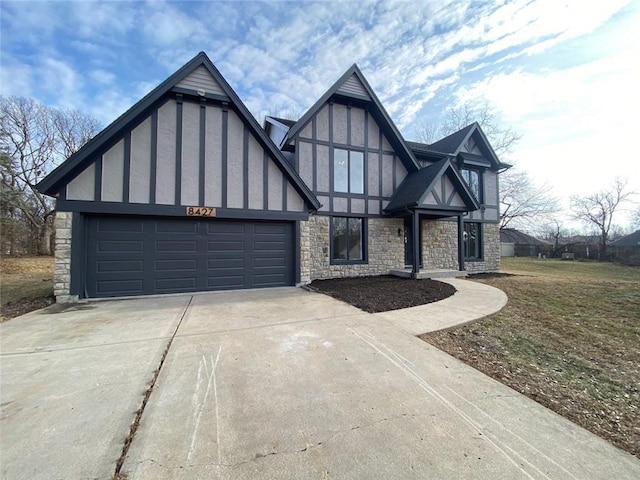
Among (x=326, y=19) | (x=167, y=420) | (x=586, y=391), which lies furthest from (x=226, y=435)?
(x=326, y=19)

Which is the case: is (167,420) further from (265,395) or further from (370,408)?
(370,408)

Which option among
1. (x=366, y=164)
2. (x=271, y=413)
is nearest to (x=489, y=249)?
(x=366, y=164)

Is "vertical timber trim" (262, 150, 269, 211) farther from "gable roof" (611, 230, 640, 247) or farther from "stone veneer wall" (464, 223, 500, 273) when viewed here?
"gable roof" (611, 230, 640, 247)

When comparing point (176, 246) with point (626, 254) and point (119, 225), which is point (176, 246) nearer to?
point (119, 225)

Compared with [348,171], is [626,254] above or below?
below

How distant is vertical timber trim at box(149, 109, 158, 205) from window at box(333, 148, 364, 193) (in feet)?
21.2

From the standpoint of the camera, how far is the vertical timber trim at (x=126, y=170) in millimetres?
7188

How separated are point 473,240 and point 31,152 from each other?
31.6 meters

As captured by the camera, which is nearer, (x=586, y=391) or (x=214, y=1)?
(x=586, y=391)

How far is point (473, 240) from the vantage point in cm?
1447

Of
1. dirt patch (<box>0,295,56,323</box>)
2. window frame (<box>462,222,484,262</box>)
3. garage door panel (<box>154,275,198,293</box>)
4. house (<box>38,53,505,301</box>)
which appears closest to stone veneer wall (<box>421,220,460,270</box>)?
window frame (<box>462,222,484,262</box>)

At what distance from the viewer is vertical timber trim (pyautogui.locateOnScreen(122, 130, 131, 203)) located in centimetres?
719

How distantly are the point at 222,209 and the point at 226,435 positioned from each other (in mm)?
6803

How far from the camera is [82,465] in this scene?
182 cm
